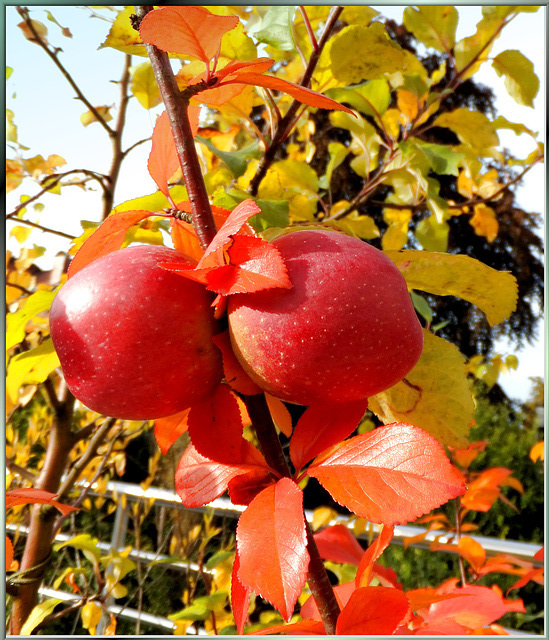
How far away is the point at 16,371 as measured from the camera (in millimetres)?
463

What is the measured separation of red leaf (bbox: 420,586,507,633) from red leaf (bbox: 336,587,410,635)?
8.5 inches

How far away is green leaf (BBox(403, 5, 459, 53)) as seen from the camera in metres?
0.74

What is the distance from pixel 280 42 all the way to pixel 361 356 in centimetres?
32

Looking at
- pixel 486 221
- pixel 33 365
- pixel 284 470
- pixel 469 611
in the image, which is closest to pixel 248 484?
pixel 284 470

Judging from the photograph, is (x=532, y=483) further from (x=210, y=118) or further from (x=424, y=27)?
(x=424, y=27)

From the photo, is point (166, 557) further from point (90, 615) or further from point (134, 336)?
point (134, 336)

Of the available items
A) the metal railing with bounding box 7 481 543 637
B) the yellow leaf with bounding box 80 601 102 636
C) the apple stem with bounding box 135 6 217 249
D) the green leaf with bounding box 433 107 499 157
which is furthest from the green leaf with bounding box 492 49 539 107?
the yellow leaf with bounding box 80 601 102 636

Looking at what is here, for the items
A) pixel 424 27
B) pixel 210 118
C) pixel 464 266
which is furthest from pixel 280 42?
pixel 210 118

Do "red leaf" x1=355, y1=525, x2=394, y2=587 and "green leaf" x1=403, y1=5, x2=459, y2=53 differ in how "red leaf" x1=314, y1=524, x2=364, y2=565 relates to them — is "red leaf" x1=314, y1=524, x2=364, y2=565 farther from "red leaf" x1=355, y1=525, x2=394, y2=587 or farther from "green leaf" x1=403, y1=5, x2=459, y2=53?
"green leaf" x1=403, y1=5, x2=459, y2=53

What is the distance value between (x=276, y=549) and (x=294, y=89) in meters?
0.20

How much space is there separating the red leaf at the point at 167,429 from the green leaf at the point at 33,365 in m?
0.17

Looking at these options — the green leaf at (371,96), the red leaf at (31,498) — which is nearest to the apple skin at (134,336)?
the red leaf at (31,498)

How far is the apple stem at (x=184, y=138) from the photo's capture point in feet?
0.83

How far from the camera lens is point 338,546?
595 millimetres
